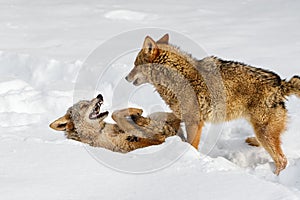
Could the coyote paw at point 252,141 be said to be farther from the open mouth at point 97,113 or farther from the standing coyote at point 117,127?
the open mouth at point 97,113

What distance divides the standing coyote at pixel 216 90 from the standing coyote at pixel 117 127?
339 millimetres

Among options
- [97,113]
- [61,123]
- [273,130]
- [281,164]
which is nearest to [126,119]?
[97,113]

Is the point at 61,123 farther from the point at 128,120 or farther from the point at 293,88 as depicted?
the point at 293,88

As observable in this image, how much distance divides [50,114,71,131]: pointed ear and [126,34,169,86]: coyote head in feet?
3.09

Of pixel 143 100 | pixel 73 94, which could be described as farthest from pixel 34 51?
pixel 143 100

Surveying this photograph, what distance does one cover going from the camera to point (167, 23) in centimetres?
1123

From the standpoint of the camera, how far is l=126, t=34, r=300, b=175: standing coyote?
5.57 metres

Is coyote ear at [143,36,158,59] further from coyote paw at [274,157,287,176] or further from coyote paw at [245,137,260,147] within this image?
coyote paw at [274,157,287,176]

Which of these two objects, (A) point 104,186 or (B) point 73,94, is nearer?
(A) point 104,186

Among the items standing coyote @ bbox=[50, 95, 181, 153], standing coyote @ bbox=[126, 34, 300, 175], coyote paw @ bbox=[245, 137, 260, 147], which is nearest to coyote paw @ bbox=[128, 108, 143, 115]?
standing coyote @ bbox=[50, 95, 181, 153]

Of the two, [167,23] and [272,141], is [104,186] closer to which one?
[272,141]

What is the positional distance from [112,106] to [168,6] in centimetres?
650

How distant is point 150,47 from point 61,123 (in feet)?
4.76

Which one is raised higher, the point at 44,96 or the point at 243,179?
the point at 243,179
